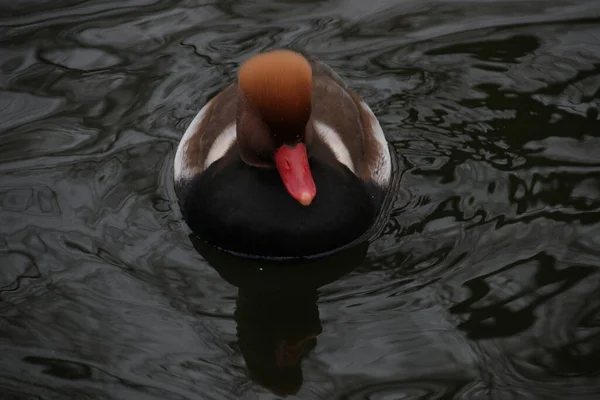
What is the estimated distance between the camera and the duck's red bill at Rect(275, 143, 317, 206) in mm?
5852

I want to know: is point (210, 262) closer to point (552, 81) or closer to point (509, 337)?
point (509, 337)

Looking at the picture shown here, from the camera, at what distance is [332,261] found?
623 cm

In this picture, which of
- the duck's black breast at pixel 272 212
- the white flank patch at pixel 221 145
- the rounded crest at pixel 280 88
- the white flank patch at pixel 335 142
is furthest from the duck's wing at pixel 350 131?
the rounded crest at pixel 280 88

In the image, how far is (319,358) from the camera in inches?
219

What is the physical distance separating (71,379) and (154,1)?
3.80 metres

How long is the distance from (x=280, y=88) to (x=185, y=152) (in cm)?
120

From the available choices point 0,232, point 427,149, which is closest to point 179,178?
point 0,232

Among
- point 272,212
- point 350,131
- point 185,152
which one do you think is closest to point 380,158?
point 350,131

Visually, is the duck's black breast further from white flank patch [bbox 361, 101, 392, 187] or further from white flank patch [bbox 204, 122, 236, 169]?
white flank patch [bbox 361, 101, 392, 187]

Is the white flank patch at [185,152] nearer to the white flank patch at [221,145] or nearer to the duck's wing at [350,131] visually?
the white flank patch at [221,145]

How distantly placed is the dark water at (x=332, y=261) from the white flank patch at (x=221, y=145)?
42 centimetres

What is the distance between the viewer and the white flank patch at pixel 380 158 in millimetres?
6625

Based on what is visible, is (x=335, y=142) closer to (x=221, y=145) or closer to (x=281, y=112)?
(x=221, y=145)

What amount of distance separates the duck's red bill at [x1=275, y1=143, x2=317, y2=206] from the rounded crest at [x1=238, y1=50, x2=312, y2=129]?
6.1 inches
